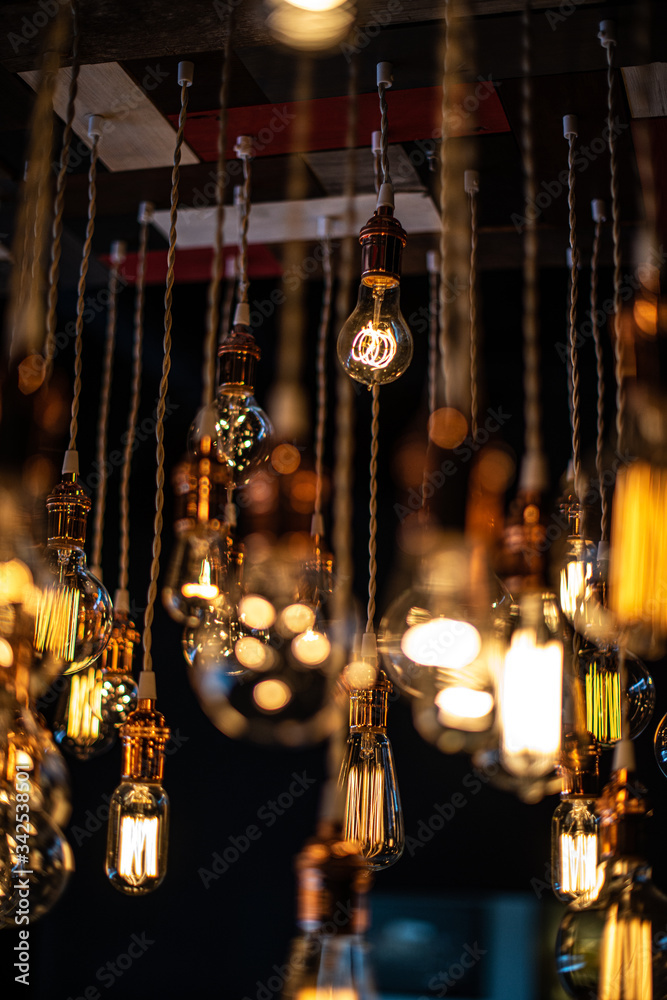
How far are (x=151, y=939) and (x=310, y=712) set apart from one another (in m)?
4.13

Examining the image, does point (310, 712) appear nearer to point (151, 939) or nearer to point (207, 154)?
point (207, 154)

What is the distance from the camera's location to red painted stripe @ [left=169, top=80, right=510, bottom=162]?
7.00ft

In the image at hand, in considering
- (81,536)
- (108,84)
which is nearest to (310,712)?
(81,536)

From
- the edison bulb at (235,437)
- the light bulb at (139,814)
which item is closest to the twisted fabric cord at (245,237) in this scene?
the edison bulb at (235,437)

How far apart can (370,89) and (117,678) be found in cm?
123

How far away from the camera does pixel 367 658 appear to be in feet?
5.87

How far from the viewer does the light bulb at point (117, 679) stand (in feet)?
6.93

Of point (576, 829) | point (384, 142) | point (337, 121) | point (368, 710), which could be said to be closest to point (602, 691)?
point (576, 829)

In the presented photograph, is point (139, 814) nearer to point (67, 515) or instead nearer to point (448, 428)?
point (67, 515)

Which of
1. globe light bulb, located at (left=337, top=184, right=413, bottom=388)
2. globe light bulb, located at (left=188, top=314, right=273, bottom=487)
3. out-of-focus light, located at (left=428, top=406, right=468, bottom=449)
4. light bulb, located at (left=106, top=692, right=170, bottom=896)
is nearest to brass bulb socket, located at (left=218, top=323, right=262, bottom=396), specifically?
globe light bulb, located at (left=188, top=314, right=273, bottom=487)

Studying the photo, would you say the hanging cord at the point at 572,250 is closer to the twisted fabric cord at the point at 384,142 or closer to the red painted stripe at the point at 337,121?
the red painted stripe at the point at 337,121

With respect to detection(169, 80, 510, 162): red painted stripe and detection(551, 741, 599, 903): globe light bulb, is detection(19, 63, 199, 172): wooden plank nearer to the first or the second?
detection(169, 80, 510, 162): red painted stripe

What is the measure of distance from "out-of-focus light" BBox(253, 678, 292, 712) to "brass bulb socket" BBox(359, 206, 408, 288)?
1.97 ft

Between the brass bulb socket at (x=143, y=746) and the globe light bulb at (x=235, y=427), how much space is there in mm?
413
